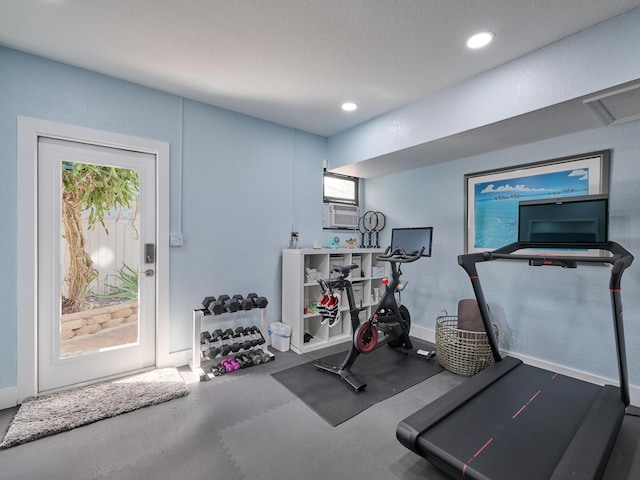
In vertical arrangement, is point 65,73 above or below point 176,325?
above

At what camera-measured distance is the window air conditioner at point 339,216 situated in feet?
13.4

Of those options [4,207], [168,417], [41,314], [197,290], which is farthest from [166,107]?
[168,417]

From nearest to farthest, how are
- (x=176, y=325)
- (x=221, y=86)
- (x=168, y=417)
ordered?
(x=168, y=417) < (x=221, y=86) < (x=176, y=325)

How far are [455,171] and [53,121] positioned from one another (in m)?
3.85

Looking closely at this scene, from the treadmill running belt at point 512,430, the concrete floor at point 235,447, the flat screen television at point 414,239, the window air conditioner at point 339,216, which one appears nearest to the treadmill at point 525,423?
the treadmill running belt at point 512,430

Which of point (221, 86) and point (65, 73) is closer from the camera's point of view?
point (65, 73)

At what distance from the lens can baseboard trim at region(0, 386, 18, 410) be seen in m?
2.19

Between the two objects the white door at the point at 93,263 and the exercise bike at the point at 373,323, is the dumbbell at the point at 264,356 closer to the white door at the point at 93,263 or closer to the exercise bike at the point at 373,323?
the exercise bike at the point at 373,323

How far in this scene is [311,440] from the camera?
187 cm

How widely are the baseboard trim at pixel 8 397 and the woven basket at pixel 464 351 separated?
11.6 feet

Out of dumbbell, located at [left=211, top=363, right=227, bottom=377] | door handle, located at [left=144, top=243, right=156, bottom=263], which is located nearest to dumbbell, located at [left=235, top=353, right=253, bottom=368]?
dumbbell, located at [left=211, top=363, right=227, bottom=377]

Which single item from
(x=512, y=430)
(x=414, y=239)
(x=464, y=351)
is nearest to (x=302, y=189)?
(x=414, y=239)

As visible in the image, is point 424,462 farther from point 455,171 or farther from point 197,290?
point 455,171

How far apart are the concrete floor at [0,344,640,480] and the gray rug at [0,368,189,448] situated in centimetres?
5
